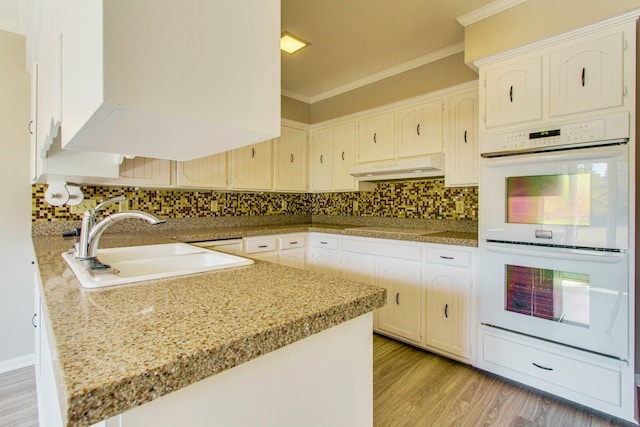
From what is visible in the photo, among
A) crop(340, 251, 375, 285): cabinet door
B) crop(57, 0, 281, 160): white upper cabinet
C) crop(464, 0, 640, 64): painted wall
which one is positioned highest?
crop(464, 0, 640, 64): painted wall

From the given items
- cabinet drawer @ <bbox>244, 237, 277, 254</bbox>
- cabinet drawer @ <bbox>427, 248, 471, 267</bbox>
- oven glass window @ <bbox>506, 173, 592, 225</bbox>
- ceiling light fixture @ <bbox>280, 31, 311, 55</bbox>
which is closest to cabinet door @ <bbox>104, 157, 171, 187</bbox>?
cabinet drawer @ <bbox>244, 237, 277, 254</bbox>

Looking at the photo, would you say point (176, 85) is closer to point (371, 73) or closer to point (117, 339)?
point (117, 339)

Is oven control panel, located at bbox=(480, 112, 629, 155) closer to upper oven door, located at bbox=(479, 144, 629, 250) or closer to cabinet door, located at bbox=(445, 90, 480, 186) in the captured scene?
upper oven door, located at bbox=(479, 144, 629, 250)

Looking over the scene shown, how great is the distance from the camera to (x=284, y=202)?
390 cm

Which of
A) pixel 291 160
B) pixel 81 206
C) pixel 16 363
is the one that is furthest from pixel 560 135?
pixel 16 363

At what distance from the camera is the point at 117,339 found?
56cm

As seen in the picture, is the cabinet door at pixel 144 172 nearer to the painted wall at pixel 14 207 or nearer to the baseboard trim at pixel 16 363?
the painted wall at pixel 14 207

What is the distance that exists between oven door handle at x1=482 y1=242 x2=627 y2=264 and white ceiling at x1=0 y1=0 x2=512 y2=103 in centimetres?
155

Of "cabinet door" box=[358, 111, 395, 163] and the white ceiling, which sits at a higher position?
Result: the white ceiling

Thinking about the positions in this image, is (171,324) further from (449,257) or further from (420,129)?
(420,129)

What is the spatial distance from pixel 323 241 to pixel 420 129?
55.7 inches

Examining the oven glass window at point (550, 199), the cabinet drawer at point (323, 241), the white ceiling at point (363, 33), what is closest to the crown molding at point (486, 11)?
the white ceiling at point (363, 33)

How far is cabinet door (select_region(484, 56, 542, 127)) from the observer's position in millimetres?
1881

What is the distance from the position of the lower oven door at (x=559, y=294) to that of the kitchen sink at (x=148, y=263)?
64.9 inches
